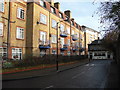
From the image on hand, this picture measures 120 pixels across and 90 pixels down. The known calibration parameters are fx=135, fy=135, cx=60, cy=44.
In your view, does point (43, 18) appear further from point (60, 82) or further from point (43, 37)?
point (60, 82)

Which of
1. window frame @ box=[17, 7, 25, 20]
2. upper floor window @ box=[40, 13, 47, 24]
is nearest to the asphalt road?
window frame @ box=[17, 7, 25, 20]

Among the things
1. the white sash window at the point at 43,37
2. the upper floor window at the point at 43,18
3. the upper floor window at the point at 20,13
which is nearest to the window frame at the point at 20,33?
the upper floor window at the point at 20,13

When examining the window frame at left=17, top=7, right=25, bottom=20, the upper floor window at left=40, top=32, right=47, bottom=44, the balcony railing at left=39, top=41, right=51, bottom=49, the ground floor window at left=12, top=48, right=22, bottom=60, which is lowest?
the ground floor window at left=12, top=48, right=22, bottom=60

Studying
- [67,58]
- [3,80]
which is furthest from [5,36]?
[67,58]

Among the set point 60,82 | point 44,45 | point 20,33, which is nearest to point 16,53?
point 20,33

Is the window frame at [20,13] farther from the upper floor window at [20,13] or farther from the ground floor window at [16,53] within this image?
the ground floor window at [16,53]

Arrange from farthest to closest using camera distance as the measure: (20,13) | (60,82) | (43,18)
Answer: (43,18), (20,13), (60,82)

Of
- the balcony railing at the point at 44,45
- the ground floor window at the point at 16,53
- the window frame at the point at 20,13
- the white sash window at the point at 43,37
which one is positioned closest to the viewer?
the ground floor window at the point at 16,53

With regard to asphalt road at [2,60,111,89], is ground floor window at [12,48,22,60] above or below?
above

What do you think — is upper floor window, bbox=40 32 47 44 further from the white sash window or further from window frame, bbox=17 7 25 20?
window frame, bbox=17 7 25 20

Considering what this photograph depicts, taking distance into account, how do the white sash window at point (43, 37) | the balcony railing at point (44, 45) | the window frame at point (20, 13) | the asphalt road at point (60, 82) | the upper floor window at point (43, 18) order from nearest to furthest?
1. the asphalt road at point (60, 82)
2. the window frame at point (20, 13)
3. the balcony railing at point (44, 45)
4. the white sash window at point (43, 37)
5. the upper floor window at point (43, 18)

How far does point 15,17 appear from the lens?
68.7 feet

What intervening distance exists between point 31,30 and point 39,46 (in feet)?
10.8

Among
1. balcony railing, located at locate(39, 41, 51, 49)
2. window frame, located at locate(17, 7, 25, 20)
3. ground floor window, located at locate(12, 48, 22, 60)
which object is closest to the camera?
ground floor window, located at locate(12, 48, 22, 60)
